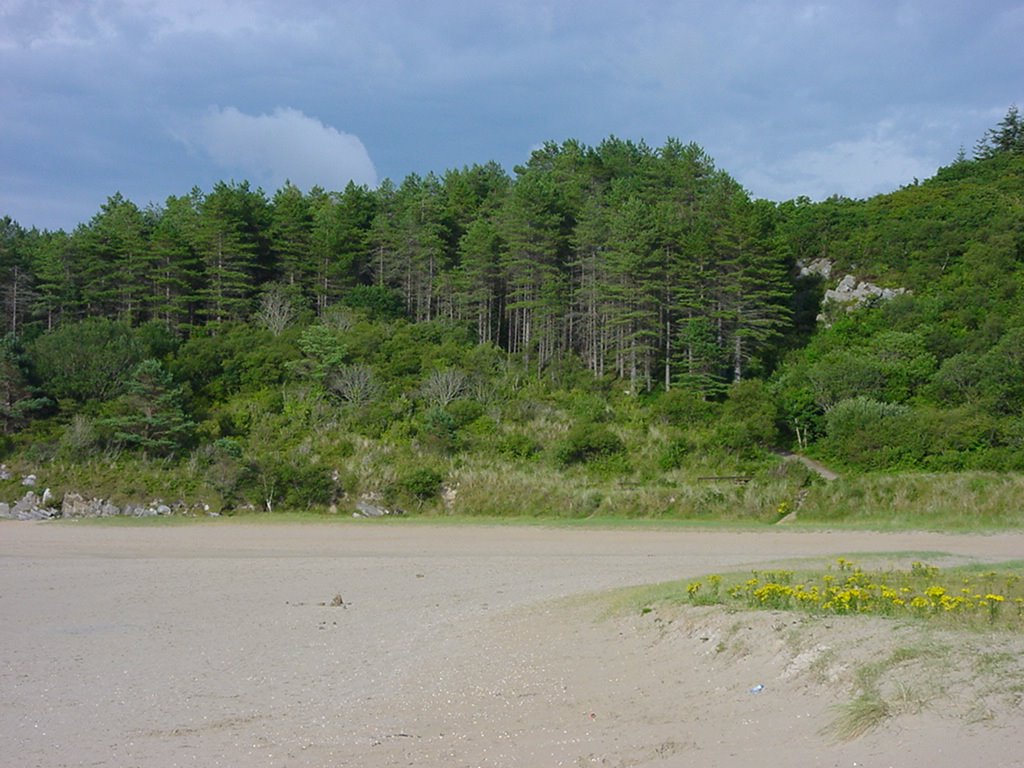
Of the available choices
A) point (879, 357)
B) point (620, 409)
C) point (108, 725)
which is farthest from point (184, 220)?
point (108, 725)

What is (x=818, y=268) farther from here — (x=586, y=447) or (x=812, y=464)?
(x=586, y=447)

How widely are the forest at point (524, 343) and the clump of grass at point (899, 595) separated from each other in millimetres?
16232

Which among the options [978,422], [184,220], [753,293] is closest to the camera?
[978,422]

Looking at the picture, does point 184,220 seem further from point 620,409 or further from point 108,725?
point 108,725

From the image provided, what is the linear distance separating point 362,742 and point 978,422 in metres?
31.6

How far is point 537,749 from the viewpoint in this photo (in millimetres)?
6484

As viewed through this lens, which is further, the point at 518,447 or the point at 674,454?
the point at 518,447

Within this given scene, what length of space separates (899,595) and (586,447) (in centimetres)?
2537

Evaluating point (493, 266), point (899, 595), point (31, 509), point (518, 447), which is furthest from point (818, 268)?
point (899, 595)

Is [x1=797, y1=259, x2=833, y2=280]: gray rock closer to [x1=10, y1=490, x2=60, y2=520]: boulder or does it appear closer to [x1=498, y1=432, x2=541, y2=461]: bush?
[x1=498, y1=432, x2=541, y2=461]: bush

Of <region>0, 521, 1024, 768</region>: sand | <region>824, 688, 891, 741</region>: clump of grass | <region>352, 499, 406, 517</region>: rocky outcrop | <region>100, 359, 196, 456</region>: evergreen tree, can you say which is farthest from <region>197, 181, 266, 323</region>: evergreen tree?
<region>824, 688, 891, 741</region>: clump of grass

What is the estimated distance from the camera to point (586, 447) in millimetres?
34531

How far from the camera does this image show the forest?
103 ft

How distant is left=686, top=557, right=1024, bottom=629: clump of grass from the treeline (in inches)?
1223
